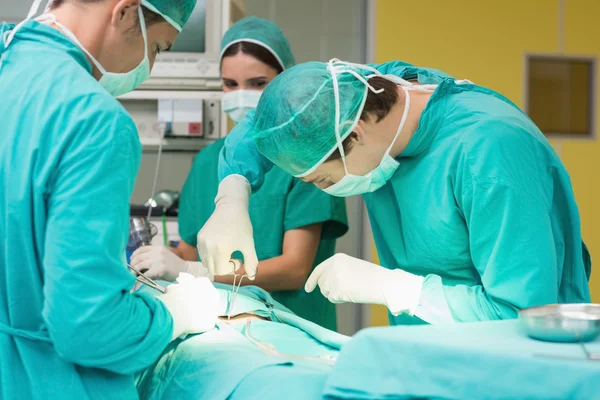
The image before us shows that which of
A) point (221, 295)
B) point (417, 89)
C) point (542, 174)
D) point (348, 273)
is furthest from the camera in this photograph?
point (221, 295)

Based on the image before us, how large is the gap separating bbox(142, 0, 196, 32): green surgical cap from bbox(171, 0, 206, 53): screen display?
1.75 m

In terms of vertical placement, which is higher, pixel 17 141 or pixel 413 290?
pixel 17 141

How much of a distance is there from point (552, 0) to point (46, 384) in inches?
131

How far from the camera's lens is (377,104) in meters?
1.50

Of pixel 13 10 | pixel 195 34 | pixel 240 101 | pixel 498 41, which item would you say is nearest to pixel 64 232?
pixel 240 101

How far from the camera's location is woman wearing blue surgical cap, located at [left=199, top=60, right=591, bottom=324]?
4.39 feet

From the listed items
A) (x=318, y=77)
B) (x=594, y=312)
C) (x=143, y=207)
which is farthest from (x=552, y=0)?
(x=594, y=312)

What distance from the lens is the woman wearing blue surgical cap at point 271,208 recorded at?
217cm

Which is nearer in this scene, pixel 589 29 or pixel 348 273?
pixel 348 273

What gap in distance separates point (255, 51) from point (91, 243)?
1437 millimetres

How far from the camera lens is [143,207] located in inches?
111

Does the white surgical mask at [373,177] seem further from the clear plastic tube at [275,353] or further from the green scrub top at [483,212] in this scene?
the clear plastic tube at [275,353]

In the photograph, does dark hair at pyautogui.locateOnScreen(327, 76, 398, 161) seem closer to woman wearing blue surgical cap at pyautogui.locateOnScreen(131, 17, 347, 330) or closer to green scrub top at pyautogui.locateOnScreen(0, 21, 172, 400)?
green scrub top at pyautogui.locateOnScreen(0, 21, 172, 400)

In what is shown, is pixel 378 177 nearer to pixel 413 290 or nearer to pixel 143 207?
pixel 413 290
